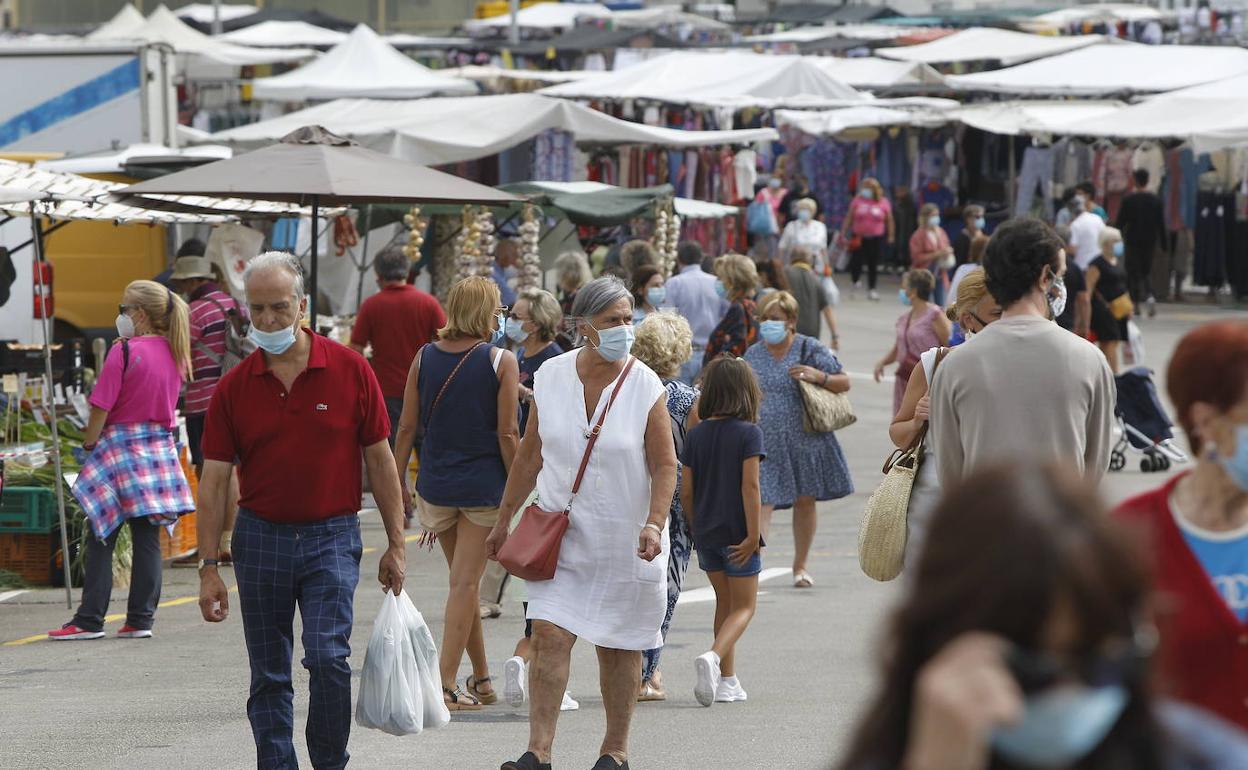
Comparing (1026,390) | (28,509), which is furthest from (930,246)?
(1026,390)

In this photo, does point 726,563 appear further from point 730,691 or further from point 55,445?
point 55,445

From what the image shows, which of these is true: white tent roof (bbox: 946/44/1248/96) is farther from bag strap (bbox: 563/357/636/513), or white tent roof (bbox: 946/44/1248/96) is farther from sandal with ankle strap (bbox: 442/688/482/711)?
bag strap (bbox: 563/357/636/513)

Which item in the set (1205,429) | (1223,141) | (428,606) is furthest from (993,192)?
(1205,429)

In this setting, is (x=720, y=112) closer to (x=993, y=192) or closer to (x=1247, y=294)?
(x=993, y=192)

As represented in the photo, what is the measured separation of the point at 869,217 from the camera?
101 feet

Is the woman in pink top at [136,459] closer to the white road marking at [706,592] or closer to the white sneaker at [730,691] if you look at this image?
the white road marking at [706,592]

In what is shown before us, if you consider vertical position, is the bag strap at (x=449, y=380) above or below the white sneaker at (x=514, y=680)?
above

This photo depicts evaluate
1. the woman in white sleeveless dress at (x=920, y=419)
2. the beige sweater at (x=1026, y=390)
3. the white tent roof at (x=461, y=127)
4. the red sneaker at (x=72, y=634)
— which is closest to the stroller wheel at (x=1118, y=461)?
the white tent roof at (x=461, y=127)

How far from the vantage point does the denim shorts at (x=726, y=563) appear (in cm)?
861

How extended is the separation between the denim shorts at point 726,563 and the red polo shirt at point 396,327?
4.34 metres

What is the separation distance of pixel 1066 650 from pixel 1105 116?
26.1 metres

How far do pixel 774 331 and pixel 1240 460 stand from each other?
7704mm

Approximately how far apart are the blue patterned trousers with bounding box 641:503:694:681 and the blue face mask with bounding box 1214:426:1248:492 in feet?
16.8

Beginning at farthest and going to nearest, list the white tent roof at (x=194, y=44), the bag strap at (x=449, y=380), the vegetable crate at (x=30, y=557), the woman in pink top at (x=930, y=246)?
the white tent roof at (x=194, y=44)
the woman in pink top at (x=930, y=246)
the vegetable crate at (x=30, y=557)
the bag strap at (x=449, y=380)
